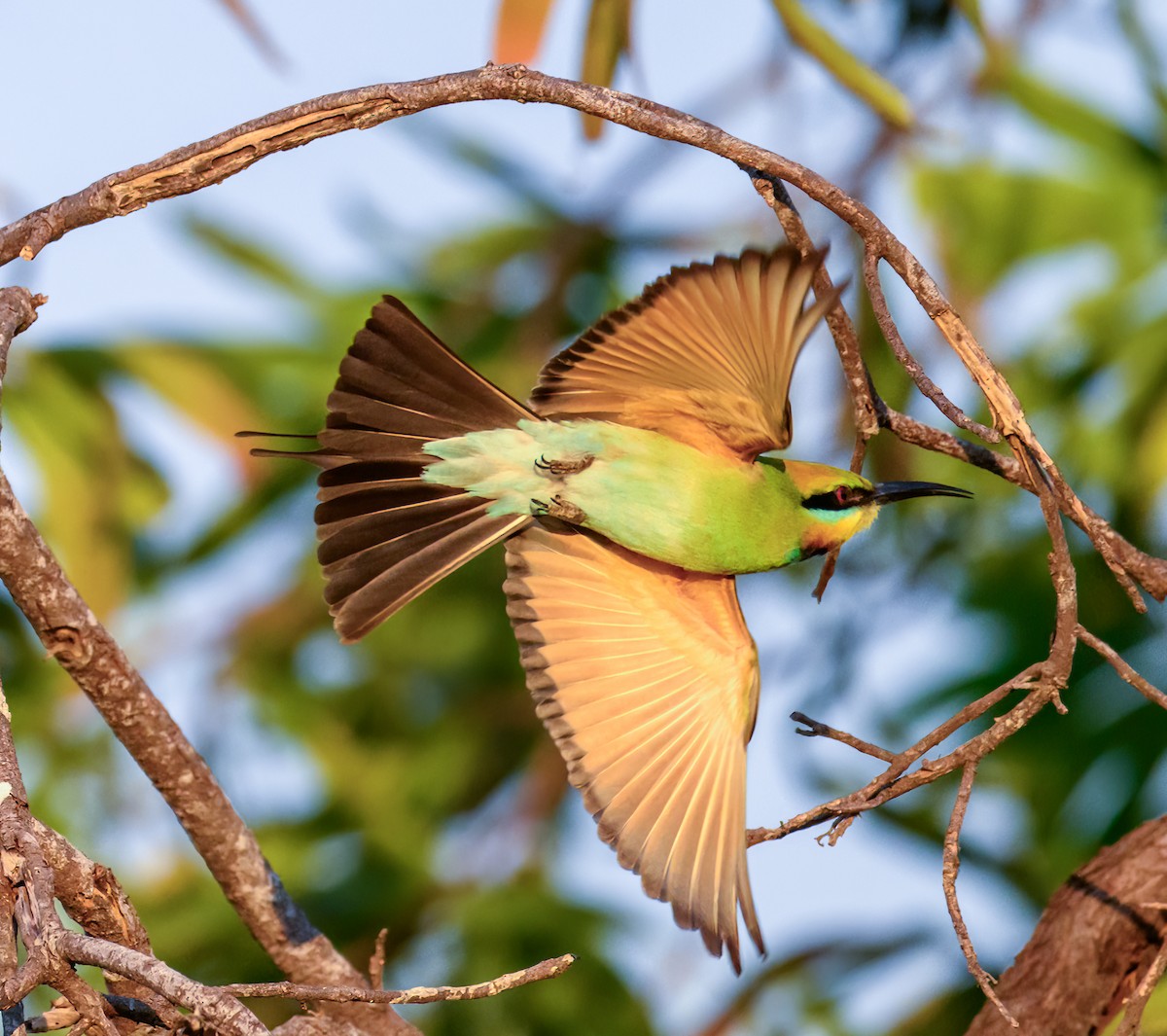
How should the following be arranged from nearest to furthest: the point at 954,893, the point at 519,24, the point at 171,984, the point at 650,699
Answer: the point at 171,984 → the point at 954,893 → the point at 650,699 → the point at 519,24

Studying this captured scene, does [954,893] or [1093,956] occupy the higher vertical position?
[954,893]

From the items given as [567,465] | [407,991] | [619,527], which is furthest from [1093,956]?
[407,991]

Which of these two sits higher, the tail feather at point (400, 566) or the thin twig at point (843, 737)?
the tail feather at point (400, 566)

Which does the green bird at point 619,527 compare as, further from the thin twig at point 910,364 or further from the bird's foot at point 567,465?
the thin twig at point 910,364

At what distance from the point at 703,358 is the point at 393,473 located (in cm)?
49

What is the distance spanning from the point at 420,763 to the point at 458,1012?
743 millimetres

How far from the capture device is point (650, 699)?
6.89ft

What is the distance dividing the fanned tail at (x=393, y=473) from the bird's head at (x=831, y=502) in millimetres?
399

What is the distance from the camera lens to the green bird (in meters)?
1.85

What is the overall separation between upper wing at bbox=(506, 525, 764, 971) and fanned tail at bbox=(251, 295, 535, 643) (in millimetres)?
132

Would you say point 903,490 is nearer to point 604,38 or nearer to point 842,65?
point 842,65

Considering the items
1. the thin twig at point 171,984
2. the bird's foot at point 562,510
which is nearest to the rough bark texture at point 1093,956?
the bird's foot at point 562,510

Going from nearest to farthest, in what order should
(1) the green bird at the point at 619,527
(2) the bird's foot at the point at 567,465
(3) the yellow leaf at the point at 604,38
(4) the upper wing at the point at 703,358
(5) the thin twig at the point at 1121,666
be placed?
Result: (5) the thin twig at the point at 1121,666 < (4) the upper wing at the point at 703,358 < (1) the green bird at the point at 619,527 < (2) the bird's foot at the point at 567,465 < (3) the yellow leaf at the point at 604,38

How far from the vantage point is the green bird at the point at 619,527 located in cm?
185
